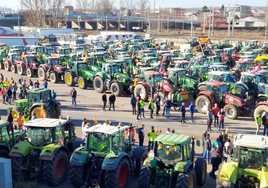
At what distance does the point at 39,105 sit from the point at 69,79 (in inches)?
370

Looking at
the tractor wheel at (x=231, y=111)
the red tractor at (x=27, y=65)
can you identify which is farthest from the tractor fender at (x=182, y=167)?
the red tractor at (x=27, y=65)

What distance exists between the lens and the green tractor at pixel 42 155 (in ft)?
33.7

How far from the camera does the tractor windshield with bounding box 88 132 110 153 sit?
33.5 ft

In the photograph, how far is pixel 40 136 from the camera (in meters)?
10.9

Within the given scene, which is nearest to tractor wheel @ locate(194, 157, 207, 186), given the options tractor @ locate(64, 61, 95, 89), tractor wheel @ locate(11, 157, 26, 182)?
tractor wheel @ locate(11, 157, 26, 182)

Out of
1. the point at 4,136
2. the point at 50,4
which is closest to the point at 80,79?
the point at 4,136

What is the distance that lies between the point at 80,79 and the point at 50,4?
60.5m

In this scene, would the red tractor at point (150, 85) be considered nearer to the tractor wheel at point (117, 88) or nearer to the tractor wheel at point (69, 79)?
the tractor wheel at point (117, 88)

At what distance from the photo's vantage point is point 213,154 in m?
11.1

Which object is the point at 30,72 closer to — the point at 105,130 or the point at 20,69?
the point at 20,69

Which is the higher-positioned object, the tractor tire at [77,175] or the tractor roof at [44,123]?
the tractor roof at [44,123]

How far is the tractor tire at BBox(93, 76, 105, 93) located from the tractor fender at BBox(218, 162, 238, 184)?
49.4 feet

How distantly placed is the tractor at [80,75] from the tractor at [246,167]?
16353 mm

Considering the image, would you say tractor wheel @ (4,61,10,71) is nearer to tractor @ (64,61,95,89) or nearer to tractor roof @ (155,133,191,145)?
tractor @ (64,61,95,89)
